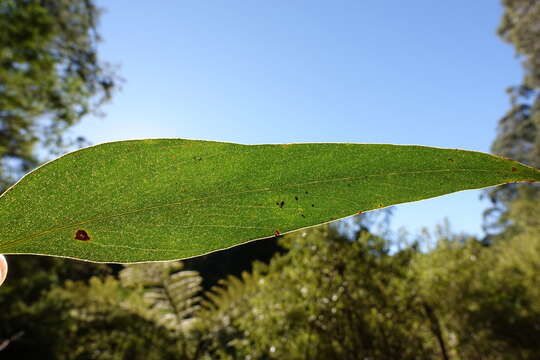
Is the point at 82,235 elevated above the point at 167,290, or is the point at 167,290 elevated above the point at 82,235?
the point at 167,290

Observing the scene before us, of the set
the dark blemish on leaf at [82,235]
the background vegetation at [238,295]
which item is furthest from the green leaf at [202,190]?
the background vegetation at [238,295]

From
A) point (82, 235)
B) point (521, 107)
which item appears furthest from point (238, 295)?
point (521, 107)

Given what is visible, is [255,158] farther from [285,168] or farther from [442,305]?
[442,305]

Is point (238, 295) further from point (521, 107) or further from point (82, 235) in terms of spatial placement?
point (521, 107)

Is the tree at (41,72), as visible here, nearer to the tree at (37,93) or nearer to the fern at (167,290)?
the tree at (37,93)

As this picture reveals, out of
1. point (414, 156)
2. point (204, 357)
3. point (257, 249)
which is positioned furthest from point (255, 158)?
point (257, 249)

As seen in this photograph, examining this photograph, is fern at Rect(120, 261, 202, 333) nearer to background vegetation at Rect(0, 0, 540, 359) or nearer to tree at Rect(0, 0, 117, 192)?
background vegetation at Rect(0, 0, 540, 359)

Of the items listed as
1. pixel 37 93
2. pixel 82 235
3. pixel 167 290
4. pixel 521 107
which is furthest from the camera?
pixel 521 107
